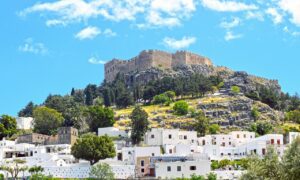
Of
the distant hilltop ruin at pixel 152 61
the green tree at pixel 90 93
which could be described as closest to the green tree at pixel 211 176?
the green tree at pixel 90 93

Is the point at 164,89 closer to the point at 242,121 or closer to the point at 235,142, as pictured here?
the point at 242,121

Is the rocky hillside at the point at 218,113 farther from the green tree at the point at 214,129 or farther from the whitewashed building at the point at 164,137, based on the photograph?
the whitewashed building at the point at 164,137

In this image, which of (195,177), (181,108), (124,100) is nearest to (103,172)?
(195,177)

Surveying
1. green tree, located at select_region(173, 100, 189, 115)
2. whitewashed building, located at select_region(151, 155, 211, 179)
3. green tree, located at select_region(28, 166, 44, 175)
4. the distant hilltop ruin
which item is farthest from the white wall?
the distant hilltop ruin

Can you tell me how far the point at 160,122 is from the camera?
111 metres

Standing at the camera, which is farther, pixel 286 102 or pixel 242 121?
pixel 286 102

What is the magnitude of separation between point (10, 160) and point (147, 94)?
51.1 metres

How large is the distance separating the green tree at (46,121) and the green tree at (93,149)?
102 feet

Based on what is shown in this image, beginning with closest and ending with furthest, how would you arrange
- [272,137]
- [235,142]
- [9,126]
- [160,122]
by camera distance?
[272,137], [235,142], [9,126], [160,122]

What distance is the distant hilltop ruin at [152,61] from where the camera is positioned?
146m

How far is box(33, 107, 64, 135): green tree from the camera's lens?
104375mm

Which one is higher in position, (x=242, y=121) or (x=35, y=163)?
(x=242, y=121)

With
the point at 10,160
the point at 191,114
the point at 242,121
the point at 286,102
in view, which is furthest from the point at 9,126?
the point at 286,102

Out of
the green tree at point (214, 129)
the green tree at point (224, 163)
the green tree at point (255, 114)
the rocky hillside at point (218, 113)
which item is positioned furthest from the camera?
the green tree at point (255, 114)
